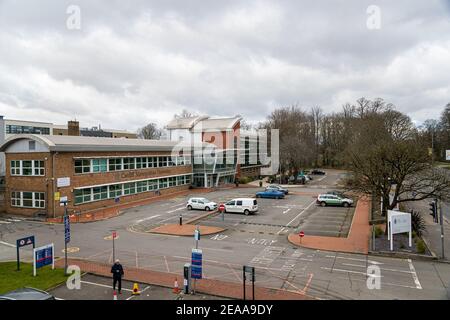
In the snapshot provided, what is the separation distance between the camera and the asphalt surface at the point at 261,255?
14.9m

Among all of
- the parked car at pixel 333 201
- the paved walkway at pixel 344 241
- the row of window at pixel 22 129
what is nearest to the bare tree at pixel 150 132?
the row of window at pixel 22 129

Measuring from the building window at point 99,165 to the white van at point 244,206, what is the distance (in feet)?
45.9

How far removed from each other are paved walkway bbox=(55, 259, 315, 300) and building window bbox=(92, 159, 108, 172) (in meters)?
18.5

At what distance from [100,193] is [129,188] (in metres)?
4.62

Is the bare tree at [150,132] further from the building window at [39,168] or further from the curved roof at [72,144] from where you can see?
the building window at [39,168]

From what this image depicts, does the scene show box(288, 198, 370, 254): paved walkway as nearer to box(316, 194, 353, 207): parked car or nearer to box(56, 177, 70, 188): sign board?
box(316, 194, 353, 207): parked car

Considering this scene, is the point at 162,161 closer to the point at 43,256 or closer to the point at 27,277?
the point at 43,256

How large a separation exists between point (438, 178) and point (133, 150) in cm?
3070

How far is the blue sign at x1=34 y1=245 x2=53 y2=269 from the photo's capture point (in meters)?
16.1

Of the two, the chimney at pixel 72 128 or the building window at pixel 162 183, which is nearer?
the chimney at pixel 72 128

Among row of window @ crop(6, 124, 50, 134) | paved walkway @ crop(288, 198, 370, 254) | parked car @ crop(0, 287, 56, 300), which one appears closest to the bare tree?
row of window @ crop(6, 124, 50, 134)

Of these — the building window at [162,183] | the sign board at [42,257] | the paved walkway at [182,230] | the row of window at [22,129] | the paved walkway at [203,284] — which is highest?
the row of window at [22,129]

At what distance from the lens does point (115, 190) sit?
38406 millimetres

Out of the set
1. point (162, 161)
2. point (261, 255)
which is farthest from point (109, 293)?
point (162, 161)
